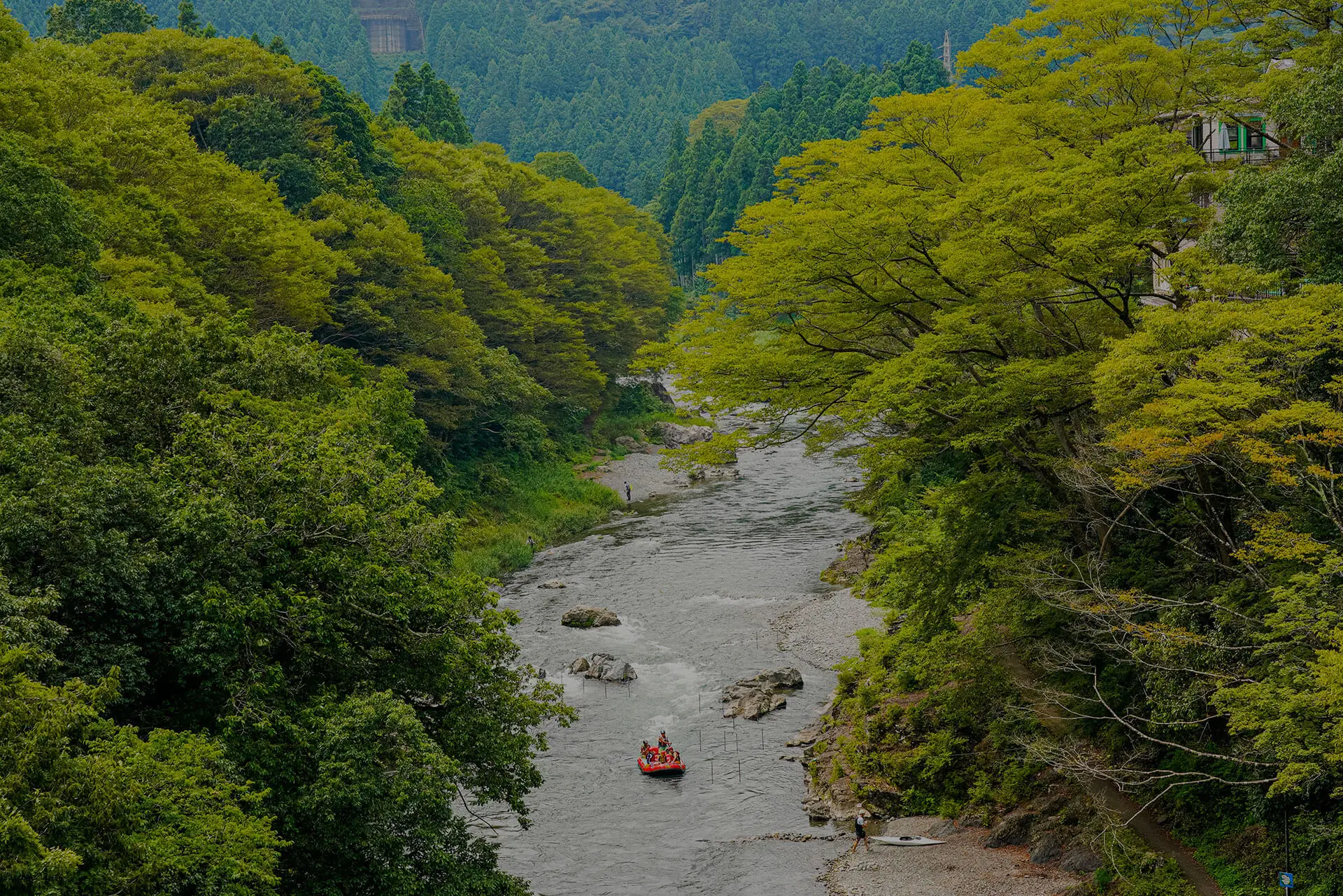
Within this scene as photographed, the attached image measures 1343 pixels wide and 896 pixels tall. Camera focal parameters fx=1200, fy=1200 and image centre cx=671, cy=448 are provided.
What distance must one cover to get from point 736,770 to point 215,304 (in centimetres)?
2178

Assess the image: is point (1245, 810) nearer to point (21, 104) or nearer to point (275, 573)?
point (275, 573)

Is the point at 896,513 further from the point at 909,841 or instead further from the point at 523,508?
the point at 523,508

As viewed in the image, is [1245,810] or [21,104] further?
[21,104]

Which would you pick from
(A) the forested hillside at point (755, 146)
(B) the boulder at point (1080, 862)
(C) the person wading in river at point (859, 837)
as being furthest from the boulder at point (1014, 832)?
(A) the forested hillside at point (755, 146)

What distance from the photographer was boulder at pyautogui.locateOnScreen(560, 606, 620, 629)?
41.5 meters

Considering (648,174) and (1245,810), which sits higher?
(648,174)

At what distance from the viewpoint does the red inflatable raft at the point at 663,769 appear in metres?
29.7

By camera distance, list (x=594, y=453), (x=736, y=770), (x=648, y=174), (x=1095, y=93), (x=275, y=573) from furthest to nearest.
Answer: (x=648, y=174), (x=594, y=453), (x=736, y=770), (x=1095, y=93), (x=275, y=573)

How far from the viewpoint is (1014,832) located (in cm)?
2470

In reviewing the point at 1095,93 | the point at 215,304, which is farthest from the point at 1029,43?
the point at 215,304

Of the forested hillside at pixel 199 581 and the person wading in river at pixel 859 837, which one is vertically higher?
the forested hillside at pixel 199 581

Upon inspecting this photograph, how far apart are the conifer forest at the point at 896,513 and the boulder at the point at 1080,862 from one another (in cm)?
10

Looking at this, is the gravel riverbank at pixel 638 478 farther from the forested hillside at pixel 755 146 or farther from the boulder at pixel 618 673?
the forested hillside at pixel 755 146

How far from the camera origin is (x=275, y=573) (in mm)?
20594
